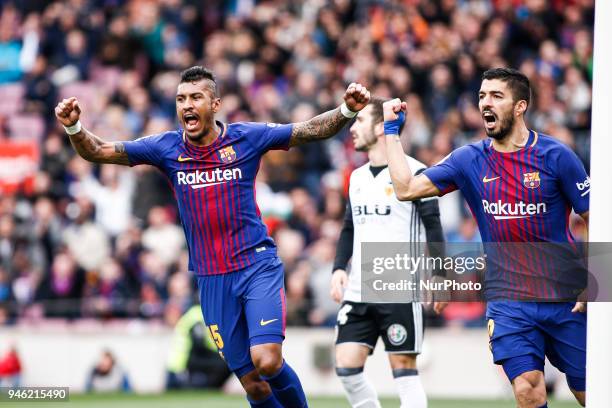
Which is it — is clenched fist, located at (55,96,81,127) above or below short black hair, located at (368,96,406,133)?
below

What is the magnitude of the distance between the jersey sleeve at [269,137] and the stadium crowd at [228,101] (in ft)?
21.7

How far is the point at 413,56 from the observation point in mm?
19531

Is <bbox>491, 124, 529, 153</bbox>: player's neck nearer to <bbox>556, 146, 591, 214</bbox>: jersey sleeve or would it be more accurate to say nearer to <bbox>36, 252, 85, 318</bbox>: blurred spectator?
<bbox>556, 146, 591, 214</bbox>: jersey sleeve

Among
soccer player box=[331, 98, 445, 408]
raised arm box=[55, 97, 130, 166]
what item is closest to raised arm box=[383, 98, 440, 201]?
soccer player box=[331, 98, 445, 408]

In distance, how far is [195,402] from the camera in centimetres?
1482

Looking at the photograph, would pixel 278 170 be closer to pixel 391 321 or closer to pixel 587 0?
pixel 587 0

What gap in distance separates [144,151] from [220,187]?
678 mm

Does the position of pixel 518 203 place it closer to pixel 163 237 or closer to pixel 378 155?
pixel 378 155

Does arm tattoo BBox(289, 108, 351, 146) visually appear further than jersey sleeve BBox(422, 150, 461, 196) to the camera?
Yes

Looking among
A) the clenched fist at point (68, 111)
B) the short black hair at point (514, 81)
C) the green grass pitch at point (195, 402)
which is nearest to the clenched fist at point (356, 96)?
the short black hair at point (514, 81)

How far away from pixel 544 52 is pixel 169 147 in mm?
10945

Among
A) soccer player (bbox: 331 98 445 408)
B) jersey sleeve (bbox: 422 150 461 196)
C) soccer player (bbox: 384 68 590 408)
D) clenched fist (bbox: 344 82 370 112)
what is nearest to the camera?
soccer player (bbox: 384 68 590 408)

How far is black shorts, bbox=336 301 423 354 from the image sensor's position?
33.4 feet

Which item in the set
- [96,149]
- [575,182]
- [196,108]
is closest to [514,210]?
[575,182]
